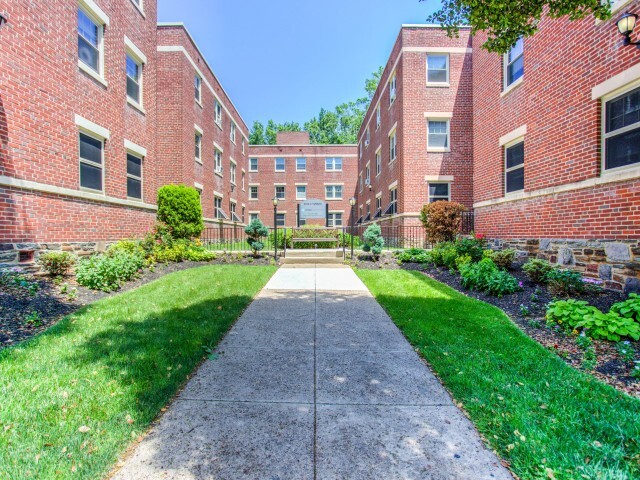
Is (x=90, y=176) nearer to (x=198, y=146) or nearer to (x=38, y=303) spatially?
(x=38, y=303)

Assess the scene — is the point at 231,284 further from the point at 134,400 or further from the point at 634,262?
the point at 634,262

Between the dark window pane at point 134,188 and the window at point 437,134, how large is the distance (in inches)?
514

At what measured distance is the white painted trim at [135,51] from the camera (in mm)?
11023

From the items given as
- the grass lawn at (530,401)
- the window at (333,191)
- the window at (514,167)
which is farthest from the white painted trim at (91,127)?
the window at (333,191)

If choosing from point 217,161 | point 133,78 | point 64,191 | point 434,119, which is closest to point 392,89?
point 434,119

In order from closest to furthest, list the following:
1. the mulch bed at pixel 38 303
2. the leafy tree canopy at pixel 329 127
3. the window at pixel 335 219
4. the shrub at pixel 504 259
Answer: the mulch bed at pixel 38 303 < the shrub at pixel 504 259 < the window at pixel 335 219 < the leafy tree canopy at pixel 329 127

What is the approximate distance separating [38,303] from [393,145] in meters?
17.6

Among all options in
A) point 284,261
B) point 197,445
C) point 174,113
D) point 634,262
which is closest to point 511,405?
point 197,445

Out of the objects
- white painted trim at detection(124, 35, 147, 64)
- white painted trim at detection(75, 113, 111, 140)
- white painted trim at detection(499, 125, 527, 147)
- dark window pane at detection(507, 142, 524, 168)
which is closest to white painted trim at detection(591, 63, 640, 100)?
white painted trim at detection(499, 125, 527, 147)

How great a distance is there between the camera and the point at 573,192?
7371 mm

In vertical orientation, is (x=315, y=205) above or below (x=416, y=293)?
above

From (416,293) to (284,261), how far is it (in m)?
5.99

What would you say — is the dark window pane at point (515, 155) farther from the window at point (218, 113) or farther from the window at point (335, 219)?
the window at point (335, 219)

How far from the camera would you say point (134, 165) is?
11.5m
